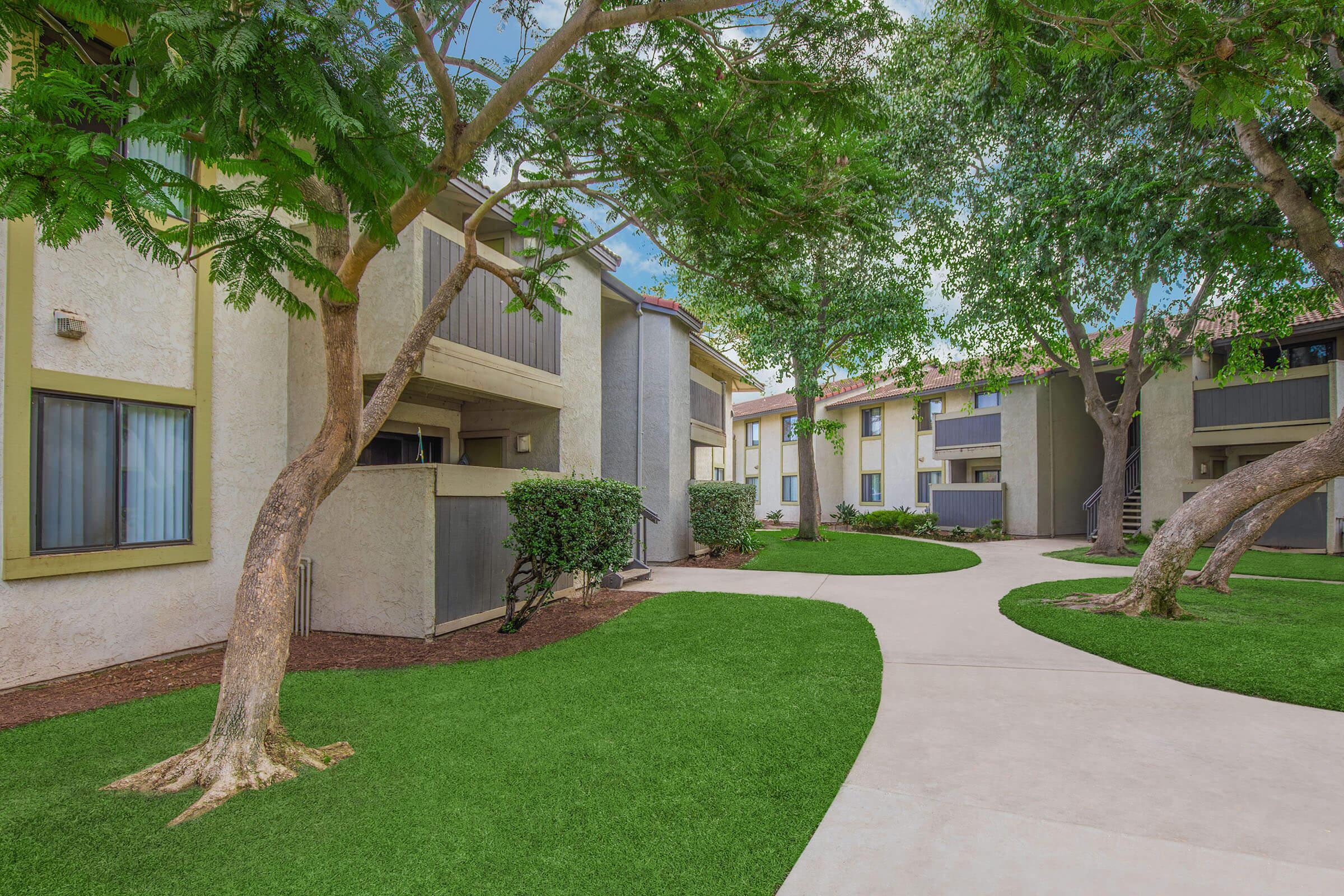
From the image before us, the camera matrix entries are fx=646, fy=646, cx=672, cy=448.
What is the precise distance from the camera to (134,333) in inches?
265

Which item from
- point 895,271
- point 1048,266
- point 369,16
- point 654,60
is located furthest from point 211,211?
point 895,271

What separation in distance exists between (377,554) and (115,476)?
2680 mm

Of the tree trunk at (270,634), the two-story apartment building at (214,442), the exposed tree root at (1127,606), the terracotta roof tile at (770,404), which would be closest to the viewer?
the tree trunk at (270,634)

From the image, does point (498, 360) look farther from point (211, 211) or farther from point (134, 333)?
point (211, 211)

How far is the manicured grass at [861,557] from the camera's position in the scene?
14.4 m

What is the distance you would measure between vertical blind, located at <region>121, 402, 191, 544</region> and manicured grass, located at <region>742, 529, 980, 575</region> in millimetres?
10540

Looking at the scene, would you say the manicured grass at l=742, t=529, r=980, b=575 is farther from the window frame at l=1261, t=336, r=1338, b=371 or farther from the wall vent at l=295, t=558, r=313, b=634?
the window frame at l=1261, t=336, r=1338, b=371

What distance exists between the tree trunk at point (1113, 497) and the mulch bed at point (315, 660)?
1387 cm

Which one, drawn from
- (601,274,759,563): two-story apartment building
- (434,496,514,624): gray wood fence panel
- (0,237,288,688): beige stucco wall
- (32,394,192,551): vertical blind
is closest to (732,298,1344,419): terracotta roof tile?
(601,274,759,563): two-story apartment building

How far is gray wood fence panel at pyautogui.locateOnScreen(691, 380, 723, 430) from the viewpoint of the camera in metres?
17.3

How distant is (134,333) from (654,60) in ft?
19.7

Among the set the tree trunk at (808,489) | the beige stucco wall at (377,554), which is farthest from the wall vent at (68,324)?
the tree trunk at (808,489)

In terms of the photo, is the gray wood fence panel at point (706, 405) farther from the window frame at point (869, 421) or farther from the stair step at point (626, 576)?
the window frame at point (869, 421)

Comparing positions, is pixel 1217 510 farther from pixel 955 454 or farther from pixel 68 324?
→ pixel 955 454
